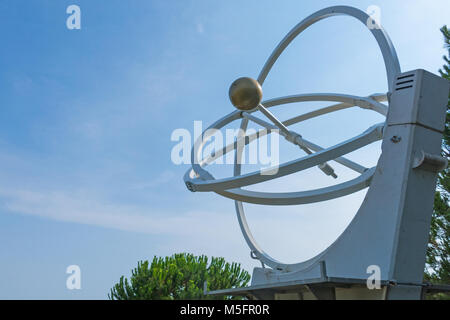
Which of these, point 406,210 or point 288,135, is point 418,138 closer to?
point 406,210

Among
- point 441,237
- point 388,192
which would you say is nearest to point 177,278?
point 441,237

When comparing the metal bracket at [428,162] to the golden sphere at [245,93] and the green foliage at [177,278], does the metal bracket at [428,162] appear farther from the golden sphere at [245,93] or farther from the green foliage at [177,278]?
the green foliage at [177,278]

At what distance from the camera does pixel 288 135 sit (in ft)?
31.8

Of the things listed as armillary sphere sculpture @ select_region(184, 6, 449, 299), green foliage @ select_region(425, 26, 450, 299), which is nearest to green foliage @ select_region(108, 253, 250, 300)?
green foliage @ select_region(425, 26, 450, 299)

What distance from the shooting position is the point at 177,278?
69.0 ft

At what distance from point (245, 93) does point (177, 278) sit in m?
14.8

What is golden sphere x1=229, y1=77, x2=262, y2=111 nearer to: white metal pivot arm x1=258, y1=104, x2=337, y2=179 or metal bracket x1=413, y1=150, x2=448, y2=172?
white metal pivot arm x1=258, y1=104, x2=337, y2=179

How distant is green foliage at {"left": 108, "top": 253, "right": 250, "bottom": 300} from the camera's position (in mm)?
20141

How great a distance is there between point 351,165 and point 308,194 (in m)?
1.92

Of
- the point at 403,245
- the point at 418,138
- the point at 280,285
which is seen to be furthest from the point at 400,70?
the point at 280,285

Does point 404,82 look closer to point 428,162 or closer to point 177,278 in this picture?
point 428,162

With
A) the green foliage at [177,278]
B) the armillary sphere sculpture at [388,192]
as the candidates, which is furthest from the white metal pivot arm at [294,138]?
the green foliage at [177,278]

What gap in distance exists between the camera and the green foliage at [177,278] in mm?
20141
